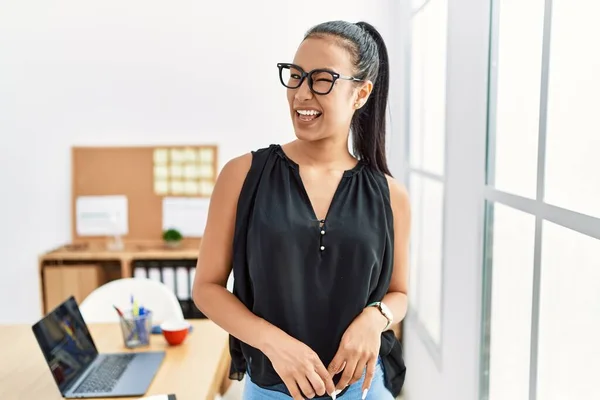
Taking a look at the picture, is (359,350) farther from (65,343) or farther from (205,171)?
(205,171)

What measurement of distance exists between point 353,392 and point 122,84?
3.25 m

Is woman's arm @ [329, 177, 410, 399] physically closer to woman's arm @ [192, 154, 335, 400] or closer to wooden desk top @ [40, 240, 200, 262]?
woman's arm @ [192, 154, 335, 400]

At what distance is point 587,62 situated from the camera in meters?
1.14

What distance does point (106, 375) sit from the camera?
170 centimetres

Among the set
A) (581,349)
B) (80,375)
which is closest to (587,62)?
(581,349)

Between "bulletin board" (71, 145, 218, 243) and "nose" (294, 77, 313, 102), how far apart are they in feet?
9.65

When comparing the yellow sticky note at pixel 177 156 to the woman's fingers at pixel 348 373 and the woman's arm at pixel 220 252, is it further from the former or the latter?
the woman's fingers at pixel 348 373

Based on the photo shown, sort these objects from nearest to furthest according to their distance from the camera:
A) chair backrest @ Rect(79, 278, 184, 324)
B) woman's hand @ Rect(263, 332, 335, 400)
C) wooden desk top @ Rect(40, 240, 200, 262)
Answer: woman's hand @ Rect(263, 332, 335, 400) → chair backrest @ Rect(79, 278, 184, 324) → wooden desk top @ Rect(40, 240, 200, 262)

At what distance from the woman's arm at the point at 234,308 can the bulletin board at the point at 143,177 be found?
2871 millimetres

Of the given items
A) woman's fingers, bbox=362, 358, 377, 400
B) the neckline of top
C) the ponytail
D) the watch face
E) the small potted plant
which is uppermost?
the ponytail

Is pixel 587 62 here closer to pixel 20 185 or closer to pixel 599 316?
pixel 599 316

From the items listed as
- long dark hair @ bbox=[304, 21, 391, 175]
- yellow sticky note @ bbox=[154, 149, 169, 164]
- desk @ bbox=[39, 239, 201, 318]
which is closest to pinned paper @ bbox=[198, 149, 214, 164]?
A: yellow sticky note @ bbox=[154, 149, 169, 164]

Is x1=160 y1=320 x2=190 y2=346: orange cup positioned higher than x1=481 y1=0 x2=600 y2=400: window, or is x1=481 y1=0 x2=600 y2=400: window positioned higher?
x1=481 y1=0 x2=600 y2=400: window

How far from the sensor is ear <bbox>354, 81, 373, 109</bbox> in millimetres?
1172
